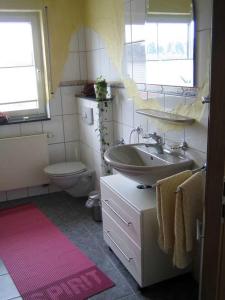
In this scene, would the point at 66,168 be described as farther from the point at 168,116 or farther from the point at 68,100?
the point at 168,116

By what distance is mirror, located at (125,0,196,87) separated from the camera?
1.94m

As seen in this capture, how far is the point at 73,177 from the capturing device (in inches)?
130

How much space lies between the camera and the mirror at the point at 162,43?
1.94m

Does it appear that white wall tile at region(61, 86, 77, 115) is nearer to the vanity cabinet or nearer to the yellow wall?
the yellow wall

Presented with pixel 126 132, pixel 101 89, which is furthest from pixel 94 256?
pixel 101 89

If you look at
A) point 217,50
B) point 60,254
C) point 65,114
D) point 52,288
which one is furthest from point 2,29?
point 217,50

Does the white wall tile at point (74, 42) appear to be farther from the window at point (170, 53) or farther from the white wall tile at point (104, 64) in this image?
the window at point (170, 53)

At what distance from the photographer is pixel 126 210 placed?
208 cm

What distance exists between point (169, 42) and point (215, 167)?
129cm

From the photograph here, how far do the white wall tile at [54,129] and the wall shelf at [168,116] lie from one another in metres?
1.39

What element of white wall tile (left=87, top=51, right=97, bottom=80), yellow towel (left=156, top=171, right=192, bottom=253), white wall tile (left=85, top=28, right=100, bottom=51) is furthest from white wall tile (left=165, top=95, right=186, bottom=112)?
white wall tile (left=87, top=51, right=97, bottom=80)

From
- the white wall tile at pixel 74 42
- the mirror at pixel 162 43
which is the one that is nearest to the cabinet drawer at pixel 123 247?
the mirror at pixel 162 43

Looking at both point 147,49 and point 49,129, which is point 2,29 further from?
point 147,49

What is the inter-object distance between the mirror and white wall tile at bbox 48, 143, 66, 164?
139 centimetres
